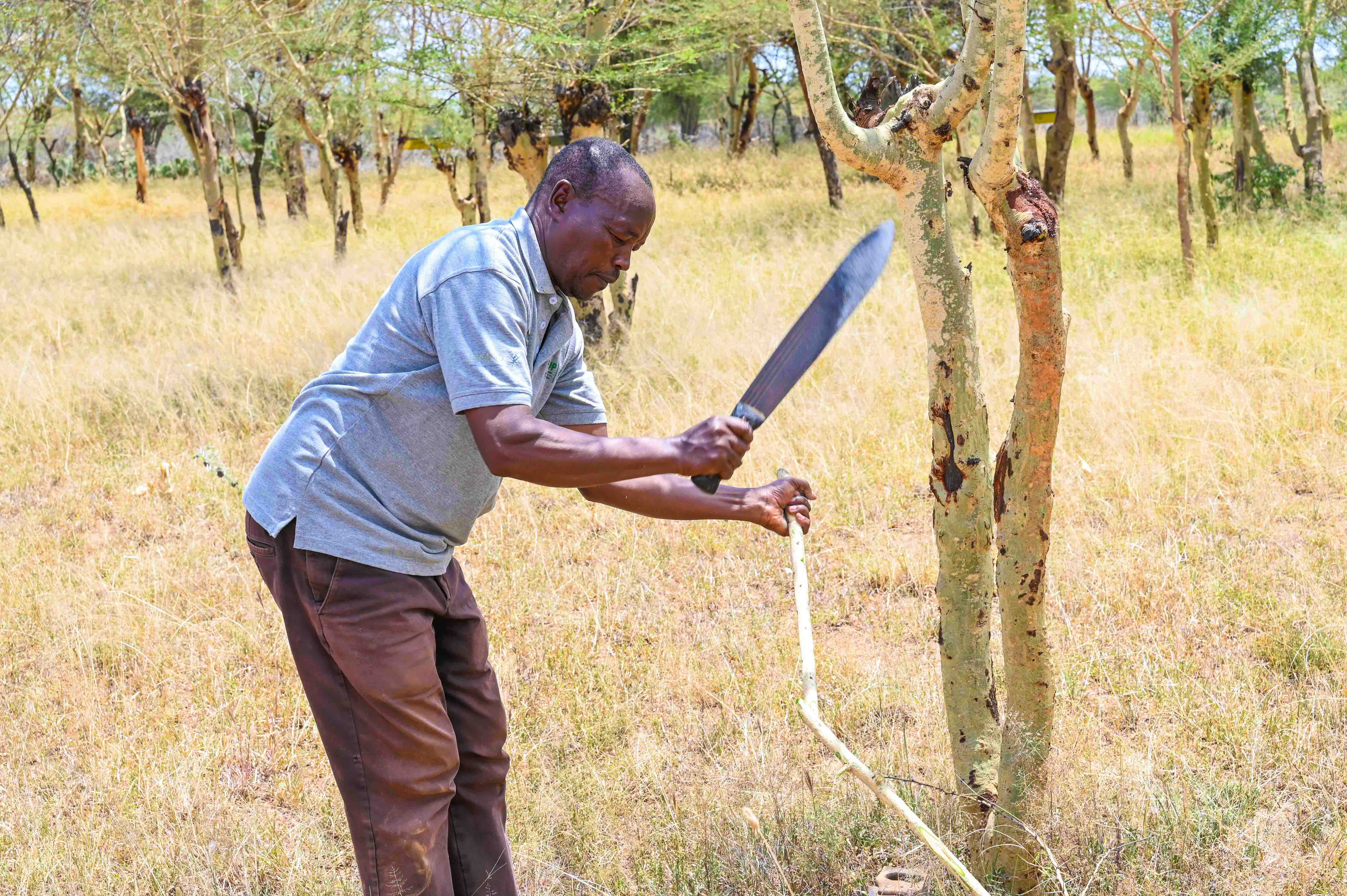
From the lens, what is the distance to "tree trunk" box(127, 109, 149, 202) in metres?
22.2

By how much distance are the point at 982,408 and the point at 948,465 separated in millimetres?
137

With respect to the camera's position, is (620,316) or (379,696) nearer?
(379,696)

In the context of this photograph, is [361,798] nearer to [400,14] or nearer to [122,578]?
[122,578]

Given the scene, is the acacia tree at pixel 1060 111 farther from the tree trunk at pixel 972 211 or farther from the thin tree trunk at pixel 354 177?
the thin tree trunk at pixel 354 177

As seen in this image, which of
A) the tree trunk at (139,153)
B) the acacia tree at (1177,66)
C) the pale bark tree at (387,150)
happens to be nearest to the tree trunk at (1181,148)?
the acacia tree at (1177,66)

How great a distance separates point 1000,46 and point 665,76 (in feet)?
27.7

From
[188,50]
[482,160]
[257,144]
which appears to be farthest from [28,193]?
[482,160]

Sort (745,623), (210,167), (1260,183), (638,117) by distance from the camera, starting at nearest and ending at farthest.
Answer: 1. (745,623)
2. (210,167)
3. (638,117)
4. (1260,183)

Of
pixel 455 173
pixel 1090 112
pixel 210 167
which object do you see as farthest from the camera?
pixel 1090 112

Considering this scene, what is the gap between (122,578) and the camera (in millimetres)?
4336

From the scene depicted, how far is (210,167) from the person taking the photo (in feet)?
31.5

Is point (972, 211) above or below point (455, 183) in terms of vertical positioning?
below

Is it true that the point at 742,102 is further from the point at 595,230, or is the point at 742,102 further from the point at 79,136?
the point at 595,230

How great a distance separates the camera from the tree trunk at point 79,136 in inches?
885
